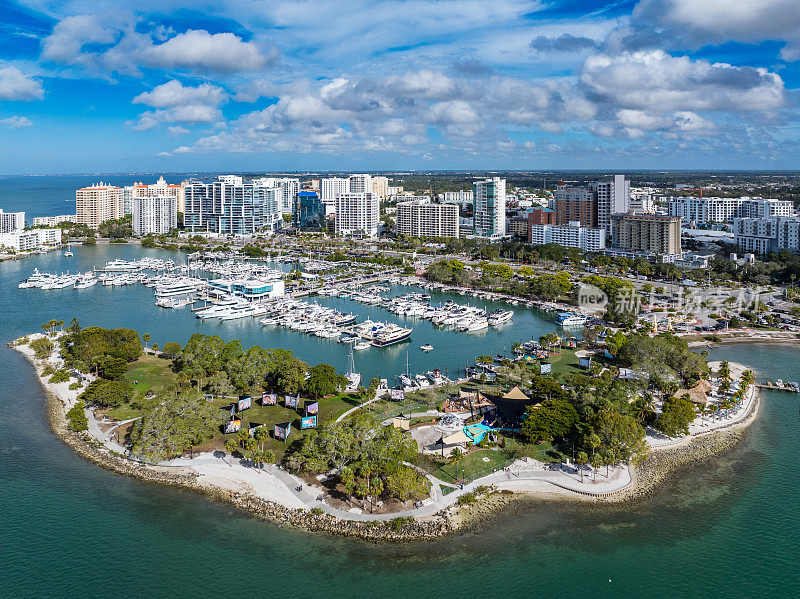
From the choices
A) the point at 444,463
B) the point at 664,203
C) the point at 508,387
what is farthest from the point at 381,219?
the point at 444,463

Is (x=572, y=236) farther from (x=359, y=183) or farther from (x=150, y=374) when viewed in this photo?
(x=359, y=183)

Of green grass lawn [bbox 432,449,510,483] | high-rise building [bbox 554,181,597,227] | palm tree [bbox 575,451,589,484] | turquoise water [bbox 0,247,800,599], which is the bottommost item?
turquoise water [bbox 0,247,800,599]

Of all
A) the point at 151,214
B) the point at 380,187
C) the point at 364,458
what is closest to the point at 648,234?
the point at 364,458

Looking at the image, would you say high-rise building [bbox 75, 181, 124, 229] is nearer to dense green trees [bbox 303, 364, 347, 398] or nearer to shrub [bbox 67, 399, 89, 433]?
shrub [bbox 67, 399, 89, 433]

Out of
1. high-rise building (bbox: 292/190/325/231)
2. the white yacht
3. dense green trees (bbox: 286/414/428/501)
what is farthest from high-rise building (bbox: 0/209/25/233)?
dense green trees (bbox: 286/414/428/501)

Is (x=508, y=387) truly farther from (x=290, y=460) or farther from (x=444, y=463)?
(x=290, y=460)
